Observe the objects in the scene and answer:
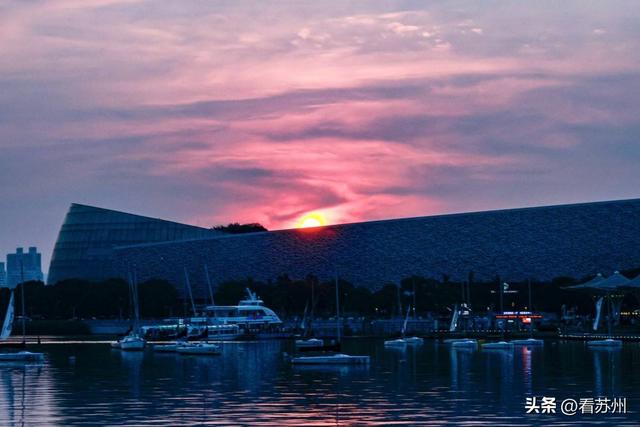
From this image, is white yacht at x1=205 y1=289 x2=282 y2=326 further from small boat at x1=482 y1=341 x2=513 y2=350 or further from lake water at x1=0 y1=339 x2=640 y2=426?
lake water at x1=0 y1=339 x2=640 y2=426

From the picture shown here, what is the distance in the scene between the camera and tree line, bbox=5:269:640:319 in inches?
5989

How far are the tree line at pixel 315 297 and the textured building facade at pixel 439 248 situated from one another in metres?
3.93

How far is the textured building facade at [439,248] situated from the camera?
160625 mm

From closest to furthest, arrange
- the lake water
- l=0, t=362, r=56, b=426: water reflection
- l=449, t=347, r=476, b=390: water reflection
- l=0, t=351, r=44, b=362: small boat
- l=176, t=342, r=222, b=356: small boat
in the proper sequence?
the lake water < l=0, t=362, r=56, b=426: water reflection < l=449, t=347, r=476, b=390: water reflection < l=0, t=351, r=44, b=362: small boat < l=176, t=342, r=222, b=356: small boat

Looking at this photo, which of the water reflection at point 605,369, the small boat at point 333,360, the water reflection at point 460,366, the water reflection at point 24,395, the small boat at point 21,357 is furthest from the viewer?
the small boat at point 21,357

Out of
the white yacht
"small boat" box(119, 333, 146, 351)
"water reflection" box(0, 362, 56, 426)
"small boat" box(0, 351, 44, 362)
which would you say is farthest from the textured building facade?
"water reflection" box(0, 362, 56, 426)

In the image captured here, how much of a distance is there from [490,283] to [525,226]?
11.1 metres

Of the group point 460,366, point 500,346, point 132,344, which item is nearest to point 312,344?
point 132,344

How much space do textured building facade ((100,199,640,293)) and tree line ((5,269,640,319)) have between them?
3929mm

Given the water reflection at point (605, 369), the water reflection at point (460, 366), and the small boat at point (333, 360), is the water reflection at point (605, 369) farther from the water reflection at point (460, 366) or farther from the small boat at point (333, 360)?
the small boat at point (333, 360)

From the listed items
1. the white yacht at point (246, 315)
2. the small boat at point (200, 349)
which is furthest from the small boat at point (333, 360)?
the white yacht at point (246, 315)

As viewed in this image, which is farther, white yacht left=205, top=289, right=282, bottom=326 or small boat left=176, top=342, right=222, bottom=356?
white yacht left=205, top=289, right=282, bottom=326

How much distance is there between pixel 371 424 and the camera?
41.1m

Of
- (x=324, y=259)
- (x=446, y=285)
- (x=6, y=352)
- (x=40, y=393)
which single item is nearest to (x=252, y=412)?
(x=40, y=393)
